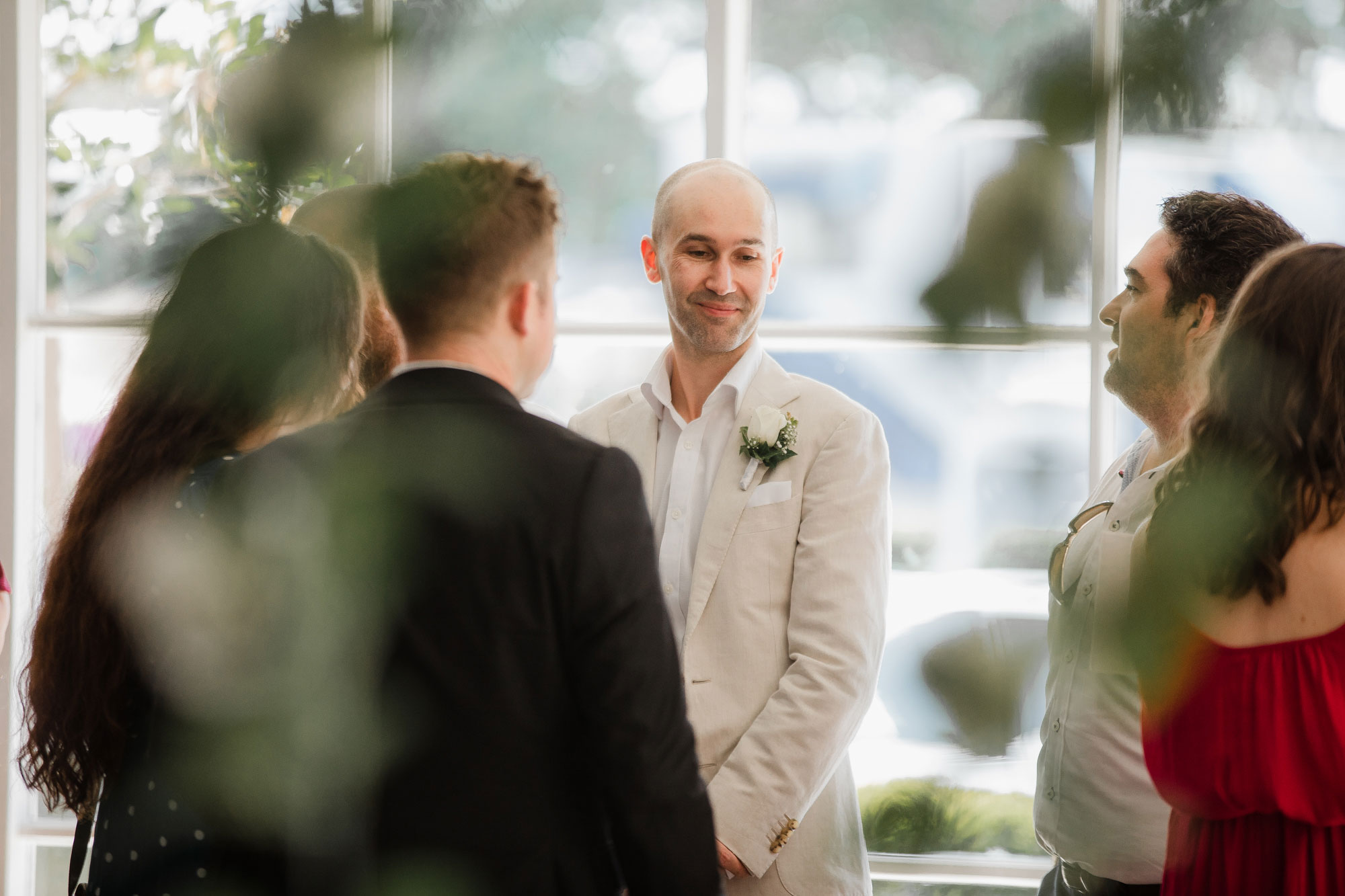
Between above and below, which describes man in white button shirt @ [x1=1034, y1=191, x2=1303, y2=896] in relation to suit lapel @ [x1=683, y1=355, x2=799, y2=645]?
above

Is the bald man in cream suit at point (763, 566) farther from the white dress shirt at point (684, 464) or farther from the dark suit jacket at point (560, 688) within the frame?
the dark suit jacket at point (560, 688)

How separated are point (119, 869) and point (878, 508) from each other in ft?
3.86

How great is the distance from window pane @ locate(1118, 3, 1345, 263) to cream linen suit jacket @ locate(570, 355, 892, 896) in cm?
141

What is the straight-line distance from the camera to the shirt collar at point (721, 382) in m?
1.88

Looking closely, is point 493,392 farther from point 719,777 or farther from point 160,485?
point 719,777

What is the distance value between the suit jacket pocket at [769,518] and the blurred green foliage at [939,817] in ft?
4.77

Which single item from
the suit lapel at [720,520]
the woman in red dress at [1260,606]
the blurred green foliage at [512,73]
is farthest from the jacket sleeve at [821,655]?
the blurred green foliage at [512,73]

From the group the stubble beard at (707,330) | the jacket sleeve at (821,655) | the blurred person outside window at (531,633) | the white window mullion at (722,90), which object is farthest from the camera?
the white window mullion at (722,90)

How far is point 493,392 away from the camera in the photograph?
948 mm

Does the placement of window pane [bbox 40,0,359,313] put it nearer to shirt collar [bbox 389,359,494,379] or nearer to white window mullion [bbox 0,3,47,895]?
shirt collar [bbox 389,359,494,379]

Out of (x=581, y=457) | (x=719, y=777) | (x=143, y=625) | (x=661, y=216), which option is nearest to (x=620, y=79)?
(x=143, y=625)

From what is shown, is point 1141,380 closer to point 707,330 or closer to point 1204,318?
point 1204,318

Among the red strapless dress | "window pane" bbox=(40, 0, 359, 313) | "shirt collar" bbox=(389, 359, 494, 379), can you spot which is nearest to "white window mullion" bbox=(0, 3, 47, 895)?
"shirt collar" bbox=(389, 359, 494, 379)

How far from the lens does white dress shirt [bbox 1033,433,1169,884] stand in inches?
11.9
